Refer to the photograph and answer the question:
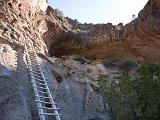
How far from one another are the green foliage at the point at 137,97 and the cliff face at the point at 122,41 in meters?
→ 6.56

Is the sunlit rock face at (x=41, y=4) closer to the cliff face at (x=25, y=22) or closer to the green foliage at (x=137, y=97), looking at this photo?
the cliff face at (x=25, y=22)

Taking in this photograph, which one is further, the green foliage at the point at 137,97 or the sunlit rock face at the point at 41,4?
the sunlit rock face at the point at 41,4

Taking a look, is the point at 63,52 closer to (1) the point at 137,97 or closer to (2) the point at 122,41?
(2) the point at 122,41

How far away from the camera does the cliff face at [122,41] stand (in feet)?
55.4

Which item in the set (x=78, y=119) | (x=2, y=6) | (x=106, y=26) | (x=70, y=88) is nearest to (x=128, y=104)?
(x=78, y=119)

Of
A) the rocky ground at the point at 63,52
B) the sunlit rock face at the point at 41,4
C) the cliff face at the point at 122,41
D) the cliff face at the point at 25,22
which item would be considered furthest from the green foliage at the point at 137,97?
the sunlit rock face at the point at 41,4

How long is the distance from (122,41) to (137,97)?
11756mm

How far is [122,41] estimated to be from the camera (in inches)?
821

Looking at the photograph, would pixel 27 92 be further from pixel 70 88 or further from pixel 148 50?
pixel 148 50

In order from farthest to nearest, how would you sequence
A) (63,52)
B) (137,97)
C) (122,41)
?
(63,52) → (122,41) → (137,97)

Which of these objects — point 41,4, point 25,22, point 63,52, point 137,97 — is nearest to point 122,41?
point 63,52

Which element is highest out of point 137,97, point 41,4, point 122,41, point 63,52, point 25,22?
point 41,4

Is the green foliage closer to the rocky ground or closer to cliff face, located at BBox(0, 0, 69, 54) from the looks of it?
the rocky ground

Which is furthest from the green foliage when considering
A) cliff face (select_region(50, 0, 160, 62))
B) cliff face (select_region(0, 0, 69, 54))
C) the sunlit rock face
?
the sunlit rock face
